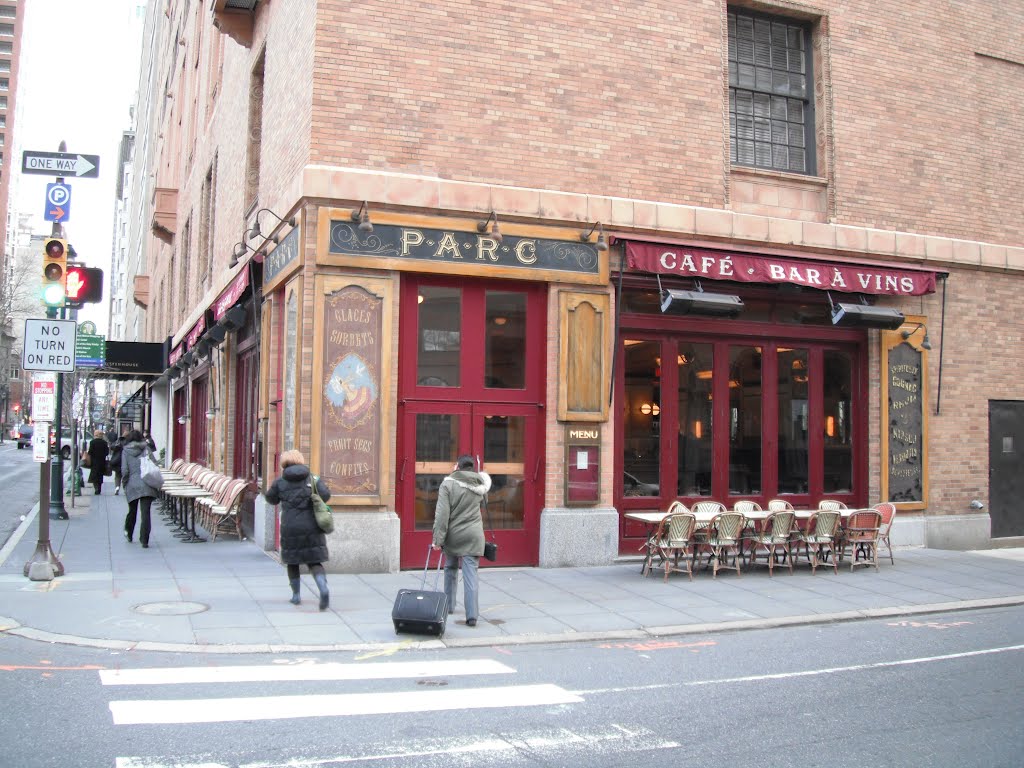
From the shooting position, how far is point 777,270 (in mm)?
13625

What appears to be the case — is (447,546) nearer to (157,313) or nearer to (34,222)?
(157,313)

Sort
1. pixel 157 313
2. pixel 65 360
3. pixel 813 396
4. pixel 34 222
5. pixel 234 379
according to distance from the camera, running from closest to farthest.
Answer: pixel 65 360
pixel 813 396
pixel 234 379
pixel 157 313
pixel 34 222

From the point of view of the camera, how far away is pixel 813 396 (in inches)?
580

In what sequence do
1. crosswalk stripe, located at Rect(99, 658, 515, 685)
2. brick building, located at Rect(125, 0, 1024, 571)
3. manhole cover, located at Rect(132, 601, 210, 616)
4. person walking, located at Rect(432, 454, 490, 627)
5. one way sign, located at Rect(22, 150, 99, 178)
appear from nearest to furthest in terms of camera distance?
crosswalk stripe, located at Rect(99, 658, 515, 685) < person walking, located at Rect(432, 454, 490, 627) < manhole cover, located at Rect(132, 601, 210, 616) < one way sign, located at Rect(22, 150, 99, 178) < brick building, located at Rect(125, 0, 1024, 571)

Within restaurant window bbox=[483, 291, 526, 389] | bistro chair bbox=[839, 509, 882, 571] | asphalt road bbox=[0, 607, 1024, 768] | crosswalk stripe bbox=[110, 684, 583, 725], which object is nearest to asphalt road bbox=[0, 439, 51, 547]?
restaurant window bbox=[483, 291, 526, 389]

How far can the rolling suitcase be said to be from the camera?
8.21m

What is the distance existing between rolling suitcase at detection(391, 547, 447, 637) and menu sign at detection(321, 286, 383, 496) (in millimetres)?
3419

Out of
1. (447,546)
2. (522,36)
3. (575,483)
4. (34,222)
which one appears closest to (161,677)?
(447,546)

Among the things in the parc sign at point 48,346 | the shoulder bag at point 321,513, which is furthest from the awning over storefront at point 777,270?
the parc sign at point 48,346

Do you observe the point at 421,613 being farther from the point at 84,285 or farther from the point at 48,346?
the point at 84,285

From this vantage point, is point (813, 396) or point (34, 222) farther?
point (34, 222)

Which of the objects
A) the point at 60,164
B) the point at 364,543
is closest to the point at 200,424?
the point at 60,164

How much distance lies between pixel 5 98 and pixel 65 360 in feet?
398

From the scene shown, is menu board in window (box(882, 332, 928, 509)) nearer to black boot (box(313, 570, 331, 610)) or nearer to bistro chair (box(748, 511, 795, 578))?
bistro chair (box(748, 511, 795, 578))
